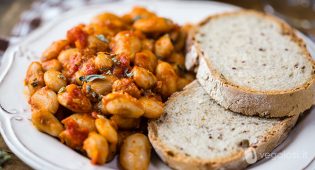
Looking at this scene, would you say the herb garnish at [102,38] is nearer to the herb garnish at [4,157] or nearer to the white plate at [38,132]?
the white plate at [38,132]

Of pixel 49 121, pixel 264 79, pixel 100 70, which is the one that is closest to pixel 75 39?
pixel 100 70

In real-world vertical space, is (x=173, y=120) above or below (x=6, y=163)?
above

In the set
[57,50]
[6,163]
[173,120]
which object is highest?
[57,50]

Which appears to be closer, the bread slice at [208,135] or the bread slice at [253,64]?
the bread slice at [208,135]

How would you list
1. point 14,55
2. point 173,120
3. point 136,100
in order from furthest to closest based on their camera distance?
point 14,55, point 173,120, point 136,100

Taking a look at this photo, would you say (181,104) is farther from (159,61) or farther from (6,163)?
(6,163)

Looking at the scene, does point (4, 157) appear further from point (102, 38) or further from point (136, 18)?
point (136, 18)

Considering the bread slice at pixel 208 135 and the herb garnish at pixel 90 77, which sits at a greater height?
the herb garnish at pixel 90 77

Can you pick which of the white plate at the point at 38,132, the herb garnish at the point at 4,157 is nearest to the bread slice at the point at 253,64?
the white plate at the point at 38,132
